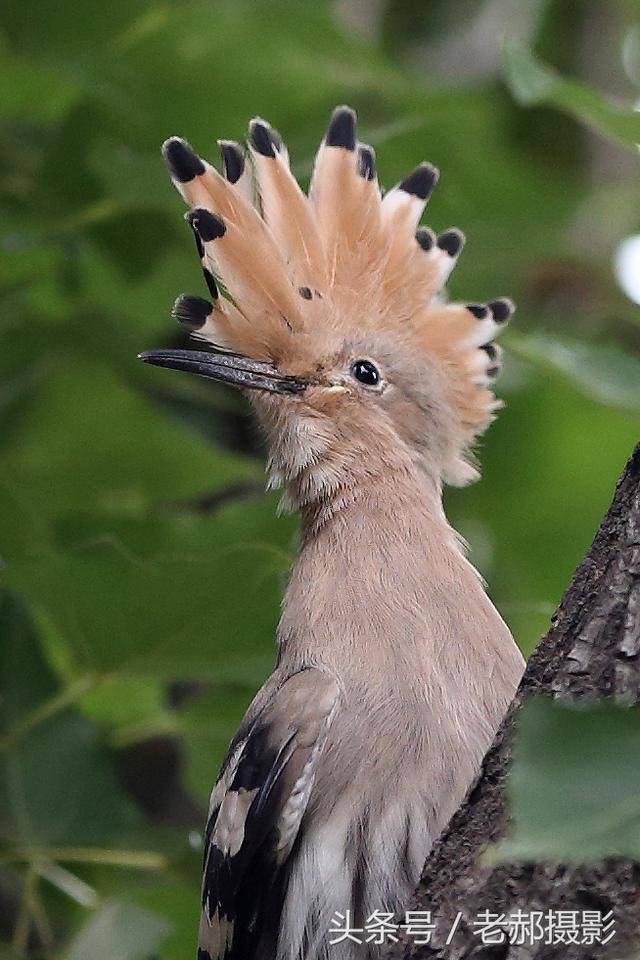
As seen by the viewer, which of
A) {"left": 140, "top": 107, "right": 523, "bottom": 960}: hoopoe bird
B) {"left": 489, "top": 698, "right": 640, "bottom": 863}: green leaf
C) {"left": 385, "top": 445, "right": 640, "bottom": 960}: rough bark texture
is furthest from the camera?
{"left": 140, "top": 107, "right": 523, "bottom": 960}: hoopoe bird

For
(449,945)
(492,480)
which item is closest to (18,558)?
(449,945)

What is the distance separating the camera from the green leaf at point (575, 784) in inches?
44.4

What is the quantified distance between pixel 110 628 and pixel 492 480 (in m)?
1.54

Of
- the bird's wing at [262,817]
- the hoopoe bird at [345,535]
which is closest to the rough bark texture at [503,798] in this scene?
the hoopoe bird at [345,535]

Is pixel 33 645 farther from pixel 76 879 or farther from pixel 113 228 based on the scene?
pixel 113 228

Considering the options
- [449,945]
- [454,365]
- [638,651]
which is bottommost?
[449,945]

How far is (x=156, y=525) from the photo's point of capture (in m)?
3.18

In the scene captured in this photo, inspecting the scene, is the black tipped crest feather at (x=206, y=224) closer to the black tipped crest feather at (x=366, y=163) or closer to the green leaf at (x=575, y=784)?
the black tipped crest feather at (x=366, y=163)

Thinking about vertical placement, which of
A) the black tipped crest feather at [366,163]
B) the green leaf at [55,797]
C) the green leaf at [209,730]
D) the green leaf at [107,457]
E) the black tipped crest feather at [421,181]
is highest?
the black tipped crest feather at [421,181]

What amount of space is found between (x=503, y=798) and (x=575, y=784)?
0.47 meters

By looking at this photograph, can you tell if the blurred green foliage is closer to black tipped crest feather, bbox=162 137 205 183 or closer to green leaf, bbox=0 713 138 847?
green leaf, bbox=0 713 138 847

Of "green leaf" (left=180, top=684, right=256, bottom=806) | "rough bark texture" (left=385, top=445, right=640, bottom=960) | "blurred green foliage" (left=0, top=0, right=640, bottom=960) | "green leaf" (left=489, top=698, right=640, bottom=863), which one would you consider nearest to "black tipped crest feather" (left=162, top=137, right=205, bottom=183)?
"blurred green foliage" (left=0, top=0, right=640, bottom=960)

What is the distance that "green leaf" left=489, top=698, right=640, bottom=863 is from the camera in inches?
44.4

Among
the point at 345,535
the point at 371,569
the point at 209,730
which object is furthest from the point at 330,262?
the point at 209,730
